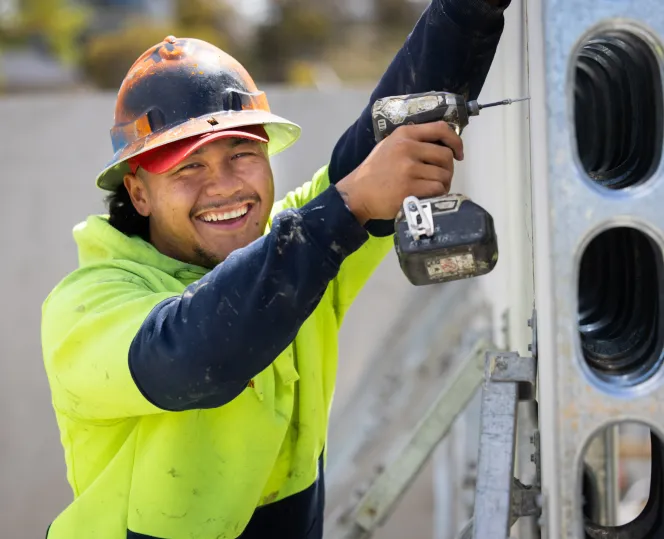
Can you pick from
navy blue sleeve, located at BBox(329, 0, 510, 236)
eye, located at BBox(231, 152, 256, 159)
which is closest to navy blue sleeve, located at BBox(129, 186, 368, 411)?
navy blue sleeve, located at BBox(329, 0, 510, 236)

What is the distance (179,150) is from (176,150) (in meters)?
0.01

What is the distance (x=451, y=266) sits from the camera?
138 centimetres

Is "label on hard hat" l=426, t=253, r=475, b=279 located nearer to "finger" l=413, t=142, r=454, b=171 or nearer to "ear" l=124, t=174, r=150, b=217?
"finger" l=413, t=142, r=454, b=171

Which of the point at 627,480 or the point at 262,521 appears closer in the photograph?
the point at 262,521

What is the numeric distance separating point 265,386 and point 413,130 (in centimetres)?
77

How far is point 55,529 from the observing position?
205 centimetres

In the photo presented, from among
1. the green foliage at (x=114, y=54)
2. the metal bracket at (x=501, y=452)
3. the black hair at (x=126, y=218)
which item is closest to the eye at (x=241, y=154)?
the black hair at (x=126, y=218)

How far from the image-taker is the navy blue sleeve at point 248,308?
148 cm

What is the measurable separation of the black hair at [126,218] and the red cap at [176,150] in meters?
0.22

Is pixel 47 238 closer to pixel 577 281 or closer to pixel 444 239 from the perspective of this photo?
pixel 444 239

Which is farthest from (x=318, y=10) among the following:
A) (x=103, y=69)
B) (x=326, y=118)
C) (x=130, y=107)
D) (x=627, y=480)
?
(x=130, y=107)

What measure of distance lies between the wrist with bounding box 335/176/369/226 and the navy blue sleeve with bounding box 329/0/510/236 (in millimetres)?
431

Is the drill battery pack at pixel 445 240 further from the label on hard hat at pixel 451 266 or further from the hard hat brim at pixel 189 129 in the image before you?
the hard hat brim at pixel 189 129

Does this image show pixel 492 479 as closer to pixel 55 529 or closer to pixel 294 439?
pixel 294 439
